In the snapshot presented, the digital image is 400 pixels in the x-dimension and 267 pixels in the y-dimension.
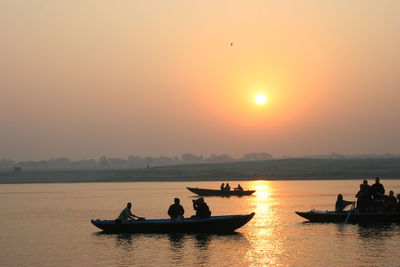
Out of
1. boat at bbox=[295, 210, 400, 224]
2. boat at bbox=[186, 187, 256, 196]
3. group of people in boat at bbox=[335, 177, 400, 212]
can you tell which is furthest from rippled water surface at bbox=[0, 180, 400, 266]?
boat at bbox=[186, 187, 256, 196]

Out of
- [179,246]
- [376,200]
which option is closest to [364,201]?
[376,200]

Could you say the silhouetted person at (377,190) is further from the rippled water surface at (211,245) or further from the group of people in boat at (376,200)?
the rippled water surface at (211,245)

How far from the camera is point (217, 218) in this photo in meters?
31.4

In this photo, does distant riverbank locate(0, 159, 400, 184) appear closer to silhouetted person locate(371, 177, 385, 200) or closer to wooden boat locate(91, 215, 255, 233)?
silhouetted person locate(371, 177, 385, 200)

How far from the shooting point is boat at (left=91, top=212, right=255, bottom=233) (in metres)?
31.3

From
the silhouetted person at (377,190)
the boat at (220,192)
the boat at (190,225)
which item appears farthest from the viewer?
the boat at (220,192)

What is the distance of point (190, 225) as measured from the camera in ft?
103

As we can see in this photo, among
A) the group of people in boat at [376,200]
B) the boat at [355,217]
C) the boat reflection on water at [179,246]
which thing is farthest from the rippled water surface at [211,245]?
the group of people in boat at [376,200]

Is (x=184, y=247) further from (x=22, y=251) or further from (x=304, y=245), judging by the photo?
(x=22, y=251)

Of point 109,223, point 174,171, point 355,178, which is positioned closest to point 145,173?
point 174,171

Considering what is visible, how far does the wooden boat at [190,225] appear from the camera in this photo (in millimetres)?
31312

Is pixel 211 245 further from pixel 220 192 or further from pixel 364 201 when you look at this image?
pixel 220 192

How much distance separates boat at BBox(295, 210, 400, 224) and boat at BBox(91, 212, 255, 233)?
5.21 metres

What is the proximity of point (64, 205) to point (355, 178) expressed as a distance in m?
66.6
